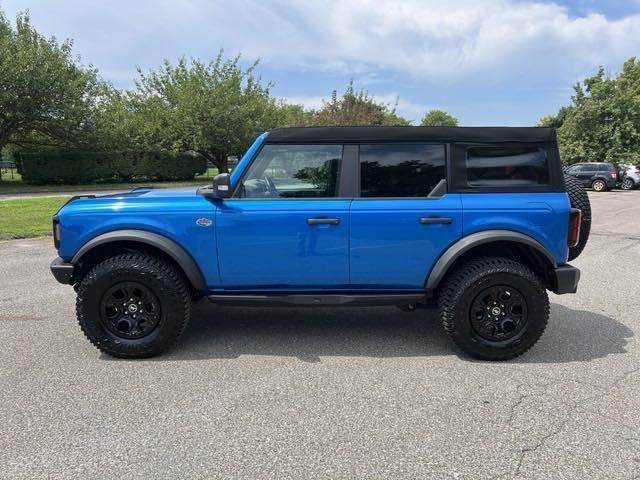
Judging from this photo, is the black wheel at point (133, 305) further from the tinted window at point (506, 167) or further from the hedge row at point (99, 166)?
the hedge row at point (99, 166)

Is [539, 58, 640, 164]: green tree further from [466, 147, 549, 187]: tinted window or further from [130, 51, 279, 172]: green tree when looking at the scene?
[466, 147, 549, 187]: tinted window

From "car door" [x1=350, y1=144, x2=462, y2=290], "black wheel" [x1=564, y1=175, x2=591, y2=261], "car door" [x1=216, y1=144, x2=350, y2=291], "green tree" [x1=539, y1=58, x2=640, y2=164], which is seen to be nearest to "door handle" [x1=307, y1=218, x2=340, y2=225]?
"car door" [x1=216, y1=144, x2=350, y2=291]

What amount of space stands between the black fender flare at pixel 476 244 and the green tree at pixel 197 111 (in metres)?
26.0

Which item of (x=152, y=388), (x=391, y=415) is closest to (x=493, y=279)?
(x=391, y=415)

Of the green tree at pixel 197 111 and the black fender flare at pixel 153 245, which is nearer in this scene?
the black fender flare at pixel 153 245

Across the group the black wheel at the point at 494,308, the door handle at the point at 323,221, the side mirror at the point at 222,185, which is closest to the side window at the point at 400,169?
the door handle at the point at 323,221

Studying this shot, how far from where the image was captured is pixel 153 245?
360cm

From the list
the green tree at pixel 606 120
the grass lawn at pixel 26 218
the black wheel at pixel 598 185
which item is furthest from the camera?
the green tree at pixel 606 120

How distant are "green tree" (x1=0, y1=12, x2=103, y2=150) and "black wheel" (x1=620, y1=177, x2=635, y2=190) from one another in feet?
94.2

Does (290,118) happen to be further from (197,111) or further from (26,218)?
(26,218)

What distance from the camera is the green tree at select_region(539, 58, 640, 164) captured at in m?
31.0

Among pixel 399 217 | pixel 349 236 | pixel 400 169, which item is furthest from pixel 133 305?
pixel 400 169

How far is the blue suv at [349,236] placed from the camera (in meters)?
3.62

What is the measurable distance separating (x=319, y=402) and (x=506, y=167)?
2.31 meters
